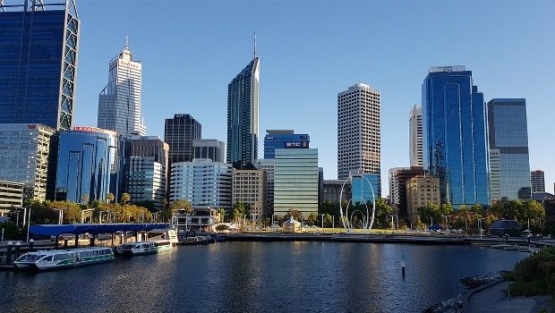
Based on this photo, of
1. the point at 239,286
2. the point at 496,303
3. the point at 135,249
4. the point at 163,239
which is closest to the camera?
the point at 496,303

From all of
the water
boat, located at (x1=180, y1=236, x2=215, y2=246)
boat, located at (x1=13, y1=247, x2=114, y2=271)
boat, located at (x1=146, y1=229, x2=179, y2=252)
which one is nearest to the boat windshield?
boat, located at (x1=13, y1=247, x2=114, y2=271)

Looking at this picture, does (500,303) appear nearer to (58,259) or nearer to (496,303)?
(496,303)

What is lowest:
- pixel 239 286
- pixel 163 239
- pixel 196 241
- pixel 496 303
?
pixel 196 241

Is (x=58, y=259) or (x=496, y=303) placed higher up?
(x=496, y=303)

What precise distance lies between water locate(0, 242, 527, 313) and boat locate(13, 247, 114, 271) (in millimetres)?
2086

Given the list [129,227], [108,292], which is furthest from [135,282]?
[129,227]

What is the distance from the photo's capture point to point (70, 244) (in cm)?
13825


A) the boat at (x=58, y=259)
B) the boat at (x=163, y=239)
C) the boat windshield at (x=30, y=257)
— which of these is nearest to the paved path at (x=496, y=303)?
the boat at (x=58, y=259)

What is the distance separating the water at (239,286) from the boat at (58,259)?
2086 millimetres

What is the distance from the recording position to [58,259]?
9244cm

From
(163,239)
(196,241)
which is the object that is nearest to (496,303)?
(163,239)

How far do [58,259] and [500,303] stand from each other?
78.8m

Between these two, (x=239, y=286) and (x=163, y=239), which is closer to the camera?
(x=239, y=286)

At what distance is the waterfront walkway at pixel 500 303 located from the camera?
145 ft
